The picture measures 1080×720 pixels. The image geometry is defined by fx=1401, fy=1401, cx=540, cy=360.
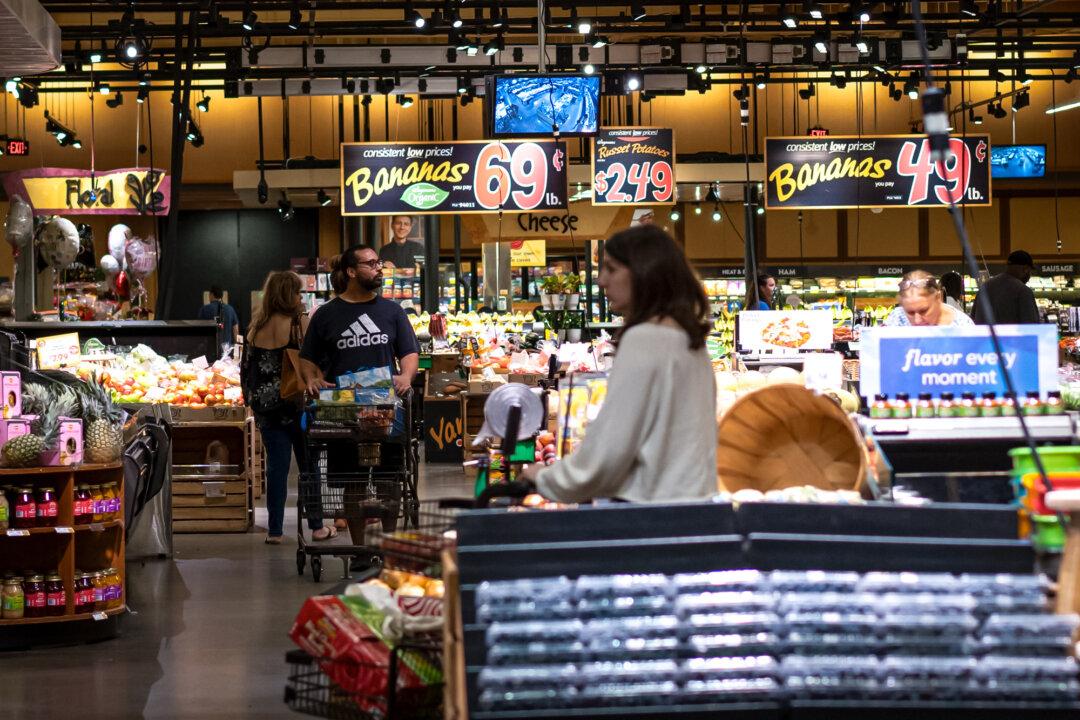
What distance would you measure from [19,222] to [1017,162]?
49.8ft

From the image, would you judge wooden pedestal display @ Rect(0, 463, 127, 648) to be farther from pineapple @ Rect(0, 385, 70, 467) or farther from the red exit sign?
the red exit sign

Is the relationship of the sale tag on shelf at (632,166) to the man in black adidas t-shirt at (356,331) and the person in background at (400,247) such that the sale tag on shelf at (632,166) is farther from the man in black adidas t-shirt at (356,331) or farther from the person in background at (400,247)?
the man in black adidas t-shirt at (356,331)

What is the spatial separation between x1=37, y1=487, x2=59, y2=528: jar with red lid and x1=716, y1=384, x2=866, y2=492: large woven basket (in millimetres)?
3109

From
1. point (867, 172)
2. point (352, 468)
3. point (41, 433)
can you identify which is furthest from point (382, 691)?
point (867, 172)

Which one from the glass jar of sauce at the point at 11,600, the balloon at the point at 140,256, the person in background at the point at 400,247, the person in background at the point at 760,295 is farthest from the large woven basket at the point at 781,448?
the person in background at the point at 400,247

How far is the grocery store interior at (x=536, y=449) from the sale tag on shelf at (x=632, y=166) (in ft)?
0.12

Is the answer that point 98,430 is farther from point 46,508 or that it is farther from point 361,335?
point 361,335

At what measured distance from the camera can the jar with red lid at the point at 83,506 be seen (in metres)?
5.89

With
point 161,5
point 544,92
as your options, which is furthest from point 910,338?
point 161,5

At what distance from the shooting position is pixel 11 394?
5.90 metres

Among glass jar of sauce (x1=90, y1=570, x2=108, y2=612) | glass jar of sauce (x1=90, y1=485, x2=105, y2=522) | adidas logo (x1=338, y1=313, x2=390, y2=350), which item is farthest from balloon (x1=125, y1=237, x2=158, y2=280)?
glass jar of sauce (x1=90, y1=570, x2=108, y2=612)

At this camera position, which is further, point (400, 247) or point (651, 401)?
point (400, 247)

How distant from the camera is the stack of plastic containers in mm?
2443

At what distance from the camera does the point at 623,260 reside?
308 centimetres
